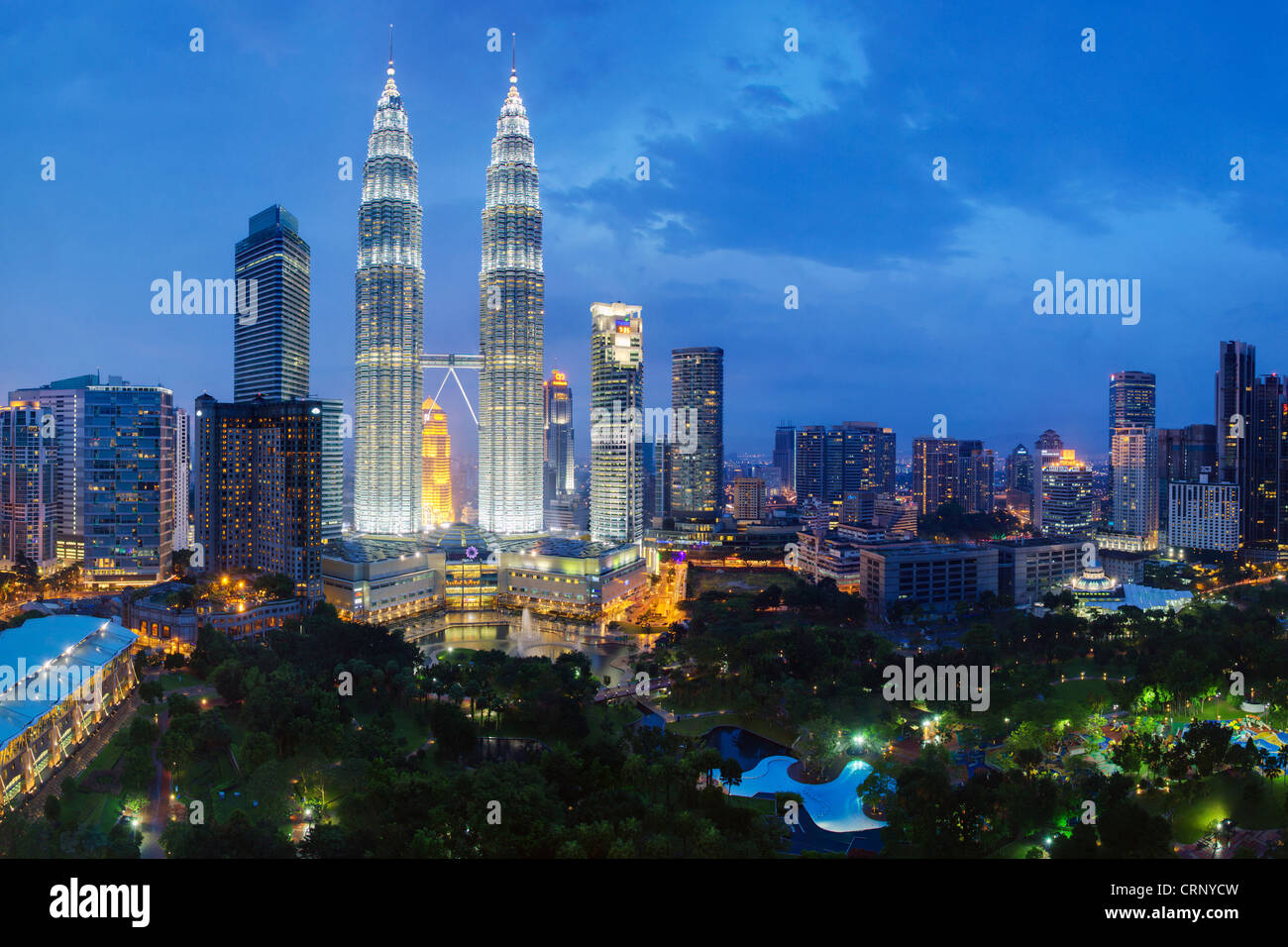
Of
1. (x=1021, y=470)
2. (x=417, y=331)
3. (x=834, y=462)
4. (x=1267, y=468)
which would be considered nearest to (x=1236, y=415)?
(x=1267, y=468)

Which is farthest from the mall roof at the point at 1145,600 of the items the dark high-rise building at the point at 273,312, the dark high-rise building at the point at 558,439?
the dark high-rise building at the point at 558,439

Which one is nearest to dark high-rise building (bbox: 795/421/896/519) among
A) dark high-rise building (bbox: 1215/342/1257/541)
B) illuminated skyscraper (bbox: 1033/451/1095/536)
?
illuminated skyscraper (bbox: 1033/451/1095/536)

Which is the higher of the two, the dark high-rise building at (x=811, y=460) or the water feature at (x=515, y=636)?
the dark high-rise building at (x=811, y=460)

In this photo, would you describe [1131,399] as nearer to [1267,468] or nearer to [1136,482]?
[1136,482]

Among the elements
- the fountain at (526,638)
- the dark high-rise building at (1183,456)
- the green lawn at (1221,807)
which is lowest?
the fountain at (526,638)

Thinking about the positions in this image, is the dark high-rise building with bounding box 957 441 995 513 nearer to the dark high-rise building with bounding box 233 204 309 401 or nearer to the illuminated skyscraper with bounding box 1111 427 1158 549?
the illuminated skyscraper with bounding box 1111 427 1158 549

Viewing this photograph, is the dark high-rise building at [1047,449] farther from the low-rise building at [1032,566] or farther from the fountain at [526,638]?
the fountain at [526,638]
